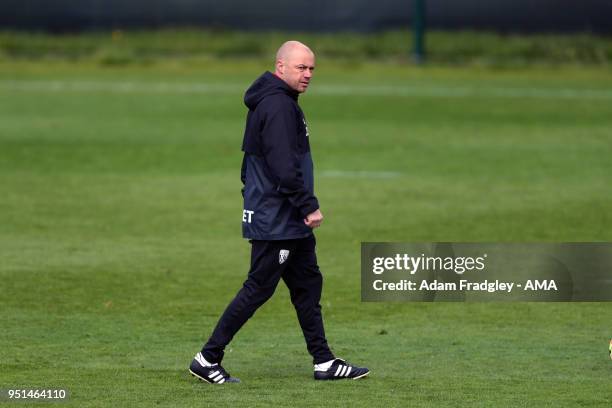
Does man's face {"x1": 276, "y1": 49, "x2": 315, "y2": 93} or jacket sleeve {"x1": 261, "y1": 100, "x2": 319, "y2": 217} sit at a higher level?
man's face {"x1": 276, "y1": 49, "x2": 315, "y2": 93}

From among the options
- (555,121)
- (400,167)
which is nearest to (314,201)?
(400,167)

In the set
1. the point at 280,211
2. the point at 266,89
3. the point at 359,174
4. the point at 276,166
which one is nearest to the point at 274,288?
the point at 280,211

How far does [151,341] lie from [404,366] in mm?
1850

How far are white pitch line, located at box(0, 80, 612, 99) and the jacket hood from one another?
1894cm

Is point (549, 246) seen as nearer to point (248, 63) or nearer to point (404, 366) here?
point (404, 366)

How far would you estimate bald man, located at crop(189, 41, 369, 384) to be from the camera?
26.0ft

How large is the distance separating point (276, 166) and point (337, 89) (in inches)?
798

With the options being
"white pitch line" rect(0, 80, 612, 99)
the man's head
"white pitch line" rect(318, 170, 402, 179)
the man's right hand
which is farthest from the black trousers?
"white pitch line" rect(0, 80, 612, 99)

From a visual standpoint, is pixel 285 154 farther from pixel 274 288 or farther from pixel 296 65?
pixel 274 288

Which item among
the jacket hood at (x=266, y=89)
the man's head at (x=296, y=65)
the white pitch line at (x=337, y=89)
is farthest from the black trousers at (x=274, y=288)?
the white pitch line at (x=337, y=89)

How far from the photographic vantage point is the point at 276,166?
7.91 meters

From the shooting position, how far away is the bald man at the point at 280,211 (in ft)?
26.0

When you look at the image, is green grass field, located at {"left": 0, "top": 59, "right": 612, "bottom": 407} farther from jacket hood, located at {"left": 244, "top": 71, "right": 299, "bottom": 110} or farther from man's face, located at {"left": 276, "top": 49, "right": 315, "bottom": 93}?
man's face, located at {"left": 276, "top": 49, "right": 315, "bottom": 93}

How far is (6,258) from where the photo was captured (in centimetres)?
1282
